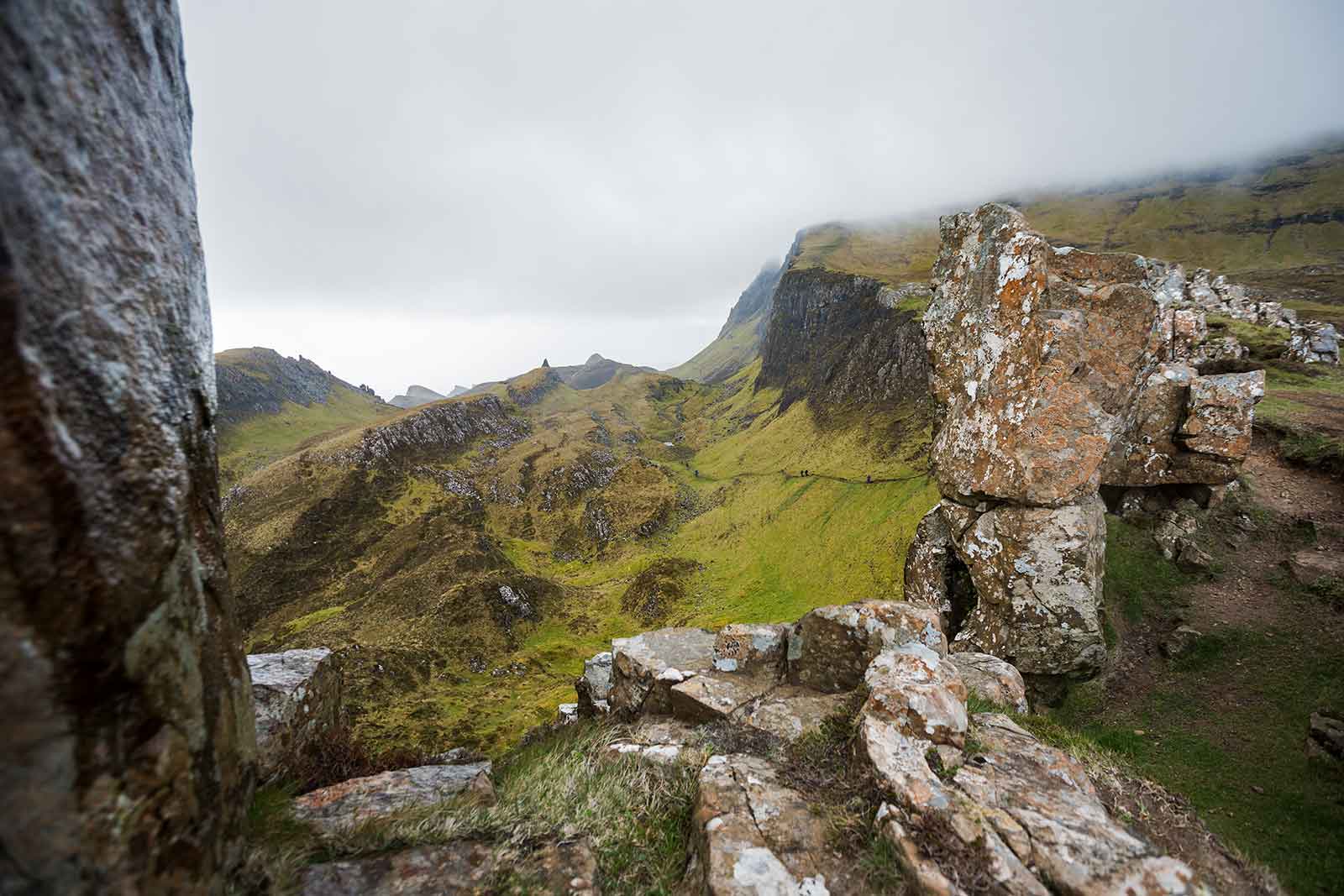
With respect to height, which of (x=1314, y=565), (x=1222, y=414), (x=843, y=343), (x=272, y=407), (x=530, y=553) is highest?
(x=272, y=407)

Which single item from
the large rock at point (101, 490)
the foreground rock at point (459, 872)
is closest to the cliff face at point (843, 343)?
the foreground rock at point (459, 872)

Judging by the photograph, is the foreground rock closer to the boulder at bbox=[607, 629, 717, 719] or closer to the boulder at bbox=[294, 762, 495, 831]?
the boulder at bbox=[294, 762, 495, 831]

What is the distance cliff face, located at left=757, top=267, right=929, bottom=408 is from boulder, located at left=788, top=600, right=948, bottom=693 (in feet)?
107

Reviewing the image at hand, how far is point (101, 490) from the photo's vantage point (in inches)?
111

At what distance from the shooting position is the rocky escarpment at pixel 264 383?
92.4 meters

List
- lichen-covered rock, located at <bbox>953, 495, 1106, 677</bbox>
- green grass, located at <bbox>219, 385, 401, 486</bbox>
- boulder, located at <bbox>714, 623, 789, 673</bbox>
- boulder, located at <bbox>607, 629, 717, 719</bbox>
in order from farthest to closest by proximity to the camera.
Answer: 1. green grass, located at <bbox>219, 385, 401, 486</bbox>
2. lichen-covered rock, located at <bbox>953, 495, 1106, 677</bbox>
3. boulder, located at <bbox>714, 623, 789, 673</bbox>
4. boulder, located at <bbox>607, 629, 717, 719</bbox>

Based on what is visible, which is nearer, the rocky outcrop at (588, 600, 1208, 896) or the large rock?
the large rock

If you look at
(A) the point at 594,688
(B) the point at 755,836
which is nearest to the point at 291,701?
(B) the point at 755,836

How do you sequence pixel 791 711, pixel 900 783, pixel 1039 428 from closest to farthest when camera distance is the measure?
pixel 900 783
pixel 791 711
pixel 1039 428

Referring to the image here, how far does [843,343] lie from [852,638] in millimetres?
77756

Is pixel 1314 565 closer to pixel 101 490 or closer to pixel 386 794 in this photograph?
pixel 386 794

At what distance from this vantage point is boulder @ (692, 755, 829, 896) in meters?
4.65

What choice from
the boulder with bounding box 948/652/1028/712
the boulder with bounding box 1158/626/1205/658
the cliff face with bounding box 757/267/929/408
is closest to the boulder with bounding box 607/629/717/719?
the boulder with bounding box 948/652/1028/712

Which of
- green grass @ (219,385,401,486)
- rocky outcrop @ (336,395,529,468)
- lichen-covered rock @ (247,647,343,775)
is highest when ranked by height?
green grass @ (219,385,401,486)
